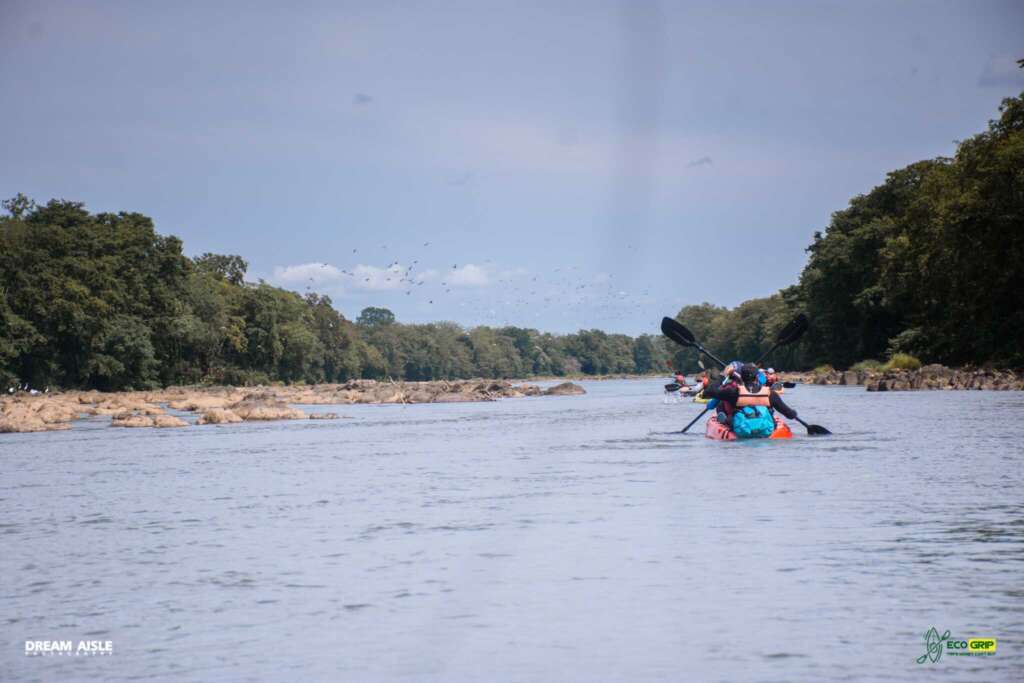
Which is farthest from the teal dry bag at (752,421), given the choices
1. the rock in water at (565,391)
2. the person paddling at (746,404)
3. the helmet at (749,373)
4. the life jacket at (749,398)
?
the rock in water at (565,391)

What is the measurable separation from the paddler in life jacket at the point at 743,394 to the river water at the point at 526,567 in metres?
3.17

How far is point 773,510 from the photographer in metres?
16.9

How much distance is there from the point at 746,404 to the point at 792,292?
10016cm

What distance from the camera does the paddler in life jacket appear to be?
2920 centimetres

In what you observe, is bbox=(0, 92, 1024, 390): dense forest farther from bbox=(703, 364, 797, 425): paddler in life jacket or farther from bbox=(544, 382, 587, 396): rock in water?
bbox=(703, 364, 797, 425): paddler in life jacket

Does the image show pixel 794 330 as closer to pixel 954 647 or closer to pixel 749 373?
pixel 749 373

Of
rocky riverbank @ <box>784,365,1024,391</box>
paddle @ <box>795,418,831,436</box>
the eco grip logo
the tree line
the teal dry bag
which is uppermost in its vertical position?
the tree line

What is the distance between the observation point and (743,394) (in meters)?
29.9

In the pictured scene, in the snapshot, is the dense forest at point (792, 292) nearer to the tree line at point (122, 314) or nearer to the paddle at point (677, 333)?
the tree line at point (122, 314)

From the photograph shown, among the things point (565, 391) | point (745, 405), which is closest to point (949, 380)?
point (565, 391)

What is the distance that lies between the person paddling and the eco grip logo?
20.0 meters

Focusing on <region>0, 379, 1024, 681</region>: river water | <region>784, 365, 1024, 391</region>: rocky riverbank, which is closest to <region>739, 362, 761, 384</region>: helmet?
<region>0, 379, 1024, 681</region>: river water

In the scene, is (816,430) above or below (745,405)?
below

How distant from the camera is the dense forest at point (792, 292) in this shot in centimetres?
5938
